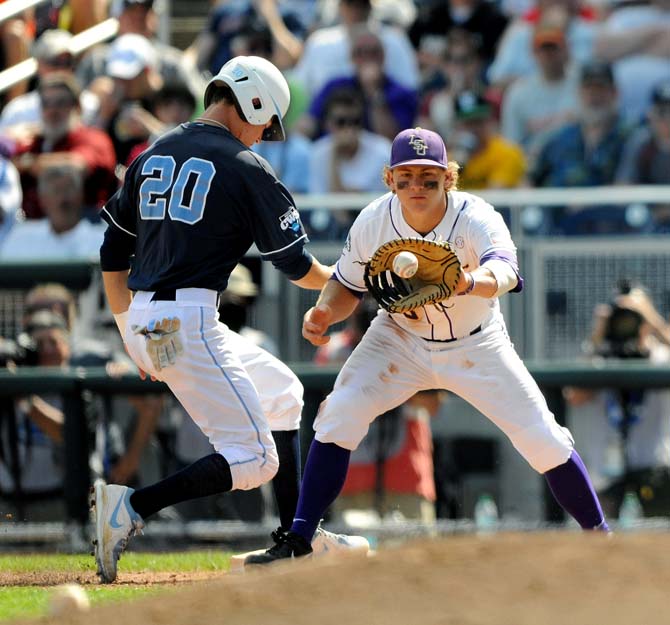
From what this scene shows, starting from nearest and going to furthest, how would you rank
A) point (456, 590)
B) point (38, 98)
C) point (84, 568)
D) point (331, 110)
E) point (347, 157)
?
point (456, 590) < point (84, 568) < point (347, 157) < point (331, 110) < point (38, 98)

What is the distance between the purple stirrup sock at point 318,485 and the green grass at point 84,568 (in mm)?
673

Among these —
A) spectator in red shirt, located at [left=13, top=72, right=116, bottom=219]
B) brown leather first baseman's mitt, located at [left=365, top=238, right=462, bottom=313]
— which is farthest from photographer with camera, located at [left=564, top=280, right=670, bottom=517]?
spectator in red shirt, located at [left=13, top=72, right=116, bottom=219]

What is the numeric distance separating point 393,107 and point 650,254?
2.92 meters

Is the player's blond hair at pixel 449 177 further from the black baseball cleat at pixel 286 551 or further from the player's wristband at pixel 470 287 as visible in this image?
the black baseball cleat at pixel 286 551

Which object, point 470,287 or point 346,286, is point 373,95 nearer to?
point 346,286

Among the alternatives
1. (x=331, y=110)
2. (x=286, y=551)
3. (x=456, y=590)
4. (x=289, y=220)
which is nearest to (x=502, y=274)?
(x=289, y=220)

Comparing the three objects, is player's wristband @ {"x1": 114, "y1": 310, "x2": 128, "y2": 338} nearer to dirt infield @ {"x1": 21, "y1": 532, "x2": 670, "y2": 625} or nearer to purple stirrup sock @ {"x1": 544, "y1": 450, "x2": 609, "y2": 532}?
→ dirt infield @ {"x1": 21, "y1": 532, "x2": 670, "y2": 625}

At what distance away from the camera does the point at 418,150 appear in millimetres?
5699

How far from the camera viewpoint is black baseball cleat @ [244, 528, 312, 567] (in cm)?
576

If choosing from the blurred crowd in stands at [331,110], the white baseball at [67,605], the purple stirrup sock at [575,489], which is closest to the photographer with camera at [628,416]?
the blurred crowd in stands at [331,110]

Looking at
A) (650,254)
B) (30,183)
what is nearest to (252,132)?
(650,254)

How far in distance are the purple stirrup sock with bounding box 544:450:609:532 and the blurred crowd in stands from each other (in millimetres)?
3376

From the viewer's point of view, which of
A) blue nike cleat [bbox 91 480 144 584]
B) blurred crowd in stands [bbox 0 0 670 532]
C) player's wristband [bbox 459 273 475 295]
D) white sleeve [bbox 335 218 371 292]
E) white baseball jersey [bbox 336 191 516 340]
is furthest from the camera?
blurred crowd in stands [bbox 0 0 670 532]

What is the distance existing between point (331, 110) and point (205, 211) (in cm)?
545
